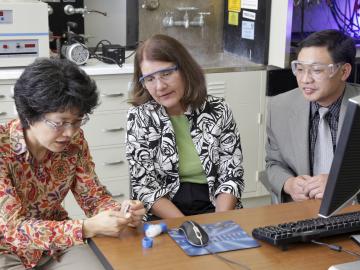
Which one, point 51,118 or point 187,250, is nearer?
point 187,250

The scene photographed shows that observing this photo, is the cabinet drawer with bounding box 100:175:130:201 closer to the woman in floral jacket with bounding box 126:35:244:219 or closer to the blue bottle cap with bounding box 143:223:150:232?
the woman in floral jacket with bounding box 126:35:244:219

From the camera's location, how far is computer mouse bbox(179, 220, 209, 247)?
1552 mm

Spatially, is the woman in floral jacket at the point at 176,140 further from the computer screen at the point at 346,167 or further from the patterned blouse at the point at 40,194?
the computer screen at the point at 346,167

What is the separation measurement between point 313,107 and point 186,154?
1.77 ft

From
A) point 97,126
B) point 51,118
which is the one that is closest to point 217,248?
point 51,118

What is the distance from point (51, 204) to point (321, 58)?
3.76 feet

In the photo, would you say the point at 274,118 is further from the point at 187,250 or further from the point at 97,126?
the point at 97,126

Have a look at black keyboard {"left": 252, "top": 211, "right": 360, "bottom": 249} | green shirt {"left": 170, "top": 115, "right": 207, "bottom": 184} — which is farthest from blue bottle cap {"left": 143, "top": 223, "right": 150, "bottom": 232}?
green shirt {"left": 170, "top": 115, "right": 207, "bottom": 184}

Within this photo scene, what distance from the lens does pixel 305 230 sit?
160cm

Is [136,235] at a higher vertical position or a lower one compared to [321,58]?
lower

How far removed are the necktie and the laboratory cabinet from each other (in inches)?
51.1

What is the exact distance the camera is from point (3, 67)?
309 centimetres

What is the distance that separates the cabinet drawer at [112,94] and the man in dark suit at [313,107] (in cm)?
122

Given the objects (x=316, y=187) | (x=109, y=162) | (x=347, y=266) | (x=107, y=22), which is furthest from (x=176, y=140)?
(x=107, y=22)
